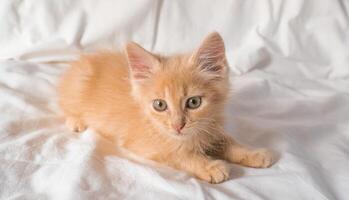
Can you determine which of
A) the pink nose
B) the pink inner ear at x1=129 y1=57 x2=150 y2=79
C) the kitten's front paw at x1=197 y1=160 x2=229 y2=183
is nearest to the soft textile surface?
the kitten's front paw at x1=197 y1=160 x2=229 y2=183

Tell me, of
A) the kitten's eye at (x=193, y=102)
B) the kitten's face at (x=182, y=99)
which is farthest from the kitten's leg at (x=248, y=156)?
the kitten's eye at (x=193, y=102)

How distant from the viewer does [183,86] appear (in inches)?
46.9

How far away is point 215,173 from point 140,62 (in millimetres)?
383

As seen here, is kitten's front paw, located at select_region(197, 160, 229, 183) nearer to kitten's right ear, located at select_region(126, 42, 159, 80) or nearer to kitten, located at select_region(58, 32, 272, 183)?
kitten, located at select_region(58, 32, 272, 183)

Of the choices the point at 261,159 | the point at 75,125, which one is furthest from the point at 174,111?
the point at 75,125

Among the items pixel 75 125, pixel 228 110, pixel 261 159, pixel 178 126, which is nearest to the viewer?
pixel 178 126

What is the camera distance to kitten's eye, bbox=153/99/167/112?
4.00 ft

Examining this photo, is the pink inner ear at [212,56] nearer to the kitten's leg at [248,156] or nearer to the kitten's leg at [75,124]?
the kitten's leg at [248,156]

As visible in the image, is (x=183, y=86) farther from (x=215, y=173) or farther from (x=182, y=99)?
(x=215, y=173)

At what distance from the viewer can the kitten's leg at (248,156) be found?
4.15ft

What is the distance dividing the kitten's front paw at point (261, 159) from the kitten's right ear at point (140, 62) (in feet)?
1.27

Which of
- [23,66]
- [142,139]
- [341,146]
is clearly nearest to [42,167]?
[142,139]

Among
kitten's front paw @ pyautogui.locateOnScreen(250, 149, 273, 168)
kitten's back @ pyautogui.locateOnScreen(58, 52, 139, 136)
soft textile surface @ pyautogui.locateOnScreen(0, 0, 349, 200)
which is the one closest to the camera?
soft textile surface @ pyautogui.locateOnScreen(0, 0, 349, 200)

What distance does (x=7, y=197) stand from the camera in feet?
3.56
